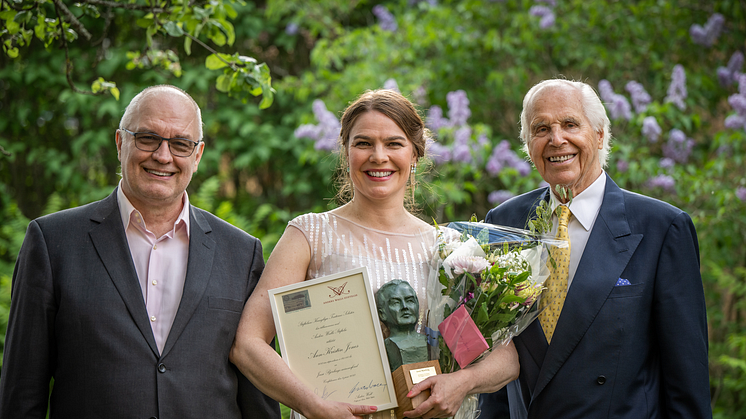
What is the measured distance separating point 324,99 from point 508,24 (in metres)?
2.17

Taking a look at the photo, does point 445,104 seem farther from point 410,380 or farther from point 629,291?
point 410,380

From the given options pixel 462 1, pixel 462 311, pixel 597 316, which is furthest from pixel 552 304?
pixel 462 1

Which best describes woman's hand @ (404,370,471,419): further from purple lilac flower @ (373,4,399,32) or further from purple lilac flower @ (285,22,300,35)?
purple lilac flower @ (285,22,300,35)

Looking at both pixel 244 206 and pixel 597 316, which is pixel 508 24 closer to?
pixel 244 206

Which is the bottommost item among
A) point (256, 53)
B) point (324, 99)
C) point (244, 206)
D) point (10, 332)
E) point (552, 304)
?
point (552, 304)

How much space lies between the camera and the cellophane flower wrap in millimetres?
2188

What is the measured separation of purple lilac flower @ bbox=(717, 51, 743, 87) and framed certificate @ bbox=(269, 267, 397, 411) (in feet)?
15.8

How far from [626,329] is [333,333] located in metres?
1.17

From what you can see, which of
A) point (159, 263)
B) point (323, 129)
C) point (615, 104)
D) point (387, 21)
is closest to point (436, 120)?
point (323, 129)

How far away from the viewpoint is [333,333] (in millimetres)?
2266

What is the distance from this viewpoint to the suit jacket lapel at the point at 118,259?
235 cm

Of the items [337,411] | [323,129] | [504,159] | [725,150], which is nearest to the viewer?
[337,411]

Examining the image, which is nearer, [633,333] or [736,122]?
[633,333]

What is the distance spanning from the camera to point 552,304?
248cm
